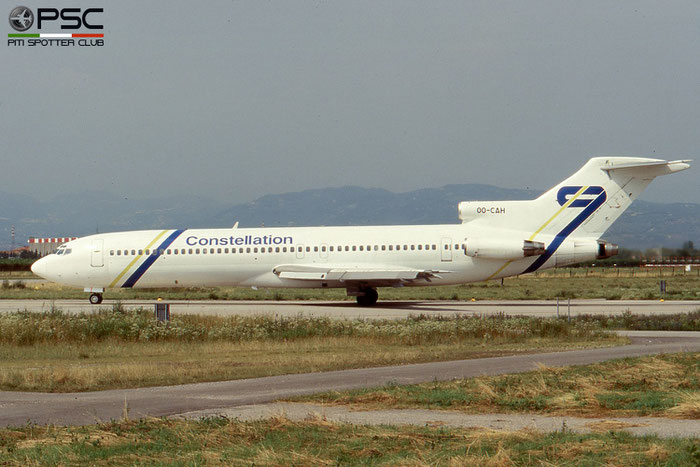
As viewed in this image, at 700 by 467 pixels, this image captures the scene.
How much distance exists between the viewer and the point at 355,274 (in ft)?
134

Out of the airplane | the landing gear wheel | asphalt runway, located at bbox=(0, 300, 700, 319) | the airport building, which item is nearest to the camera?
asphalt runway, located at bbox=(0, 300, 700, 319)

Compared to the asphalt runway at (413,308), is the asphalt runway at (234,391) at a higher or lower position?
lower

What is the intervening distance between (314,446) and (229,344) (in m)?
14.6

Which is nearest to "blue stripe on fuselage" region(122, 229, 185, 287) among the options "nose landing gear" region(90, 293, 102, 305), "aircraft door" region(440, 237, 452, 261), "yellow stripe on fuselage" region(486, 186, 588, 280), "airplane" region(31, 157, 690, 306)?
"airplane" region(31, 157, 690, 306)

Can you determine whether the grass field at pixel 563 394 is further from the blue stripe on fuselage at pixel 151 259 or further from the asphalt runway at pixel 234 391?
the blue stripe on fuselage at pixel 151 259

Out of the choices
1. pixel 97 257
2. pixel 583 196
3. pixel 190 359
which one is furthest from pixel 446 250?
pixel 190 359

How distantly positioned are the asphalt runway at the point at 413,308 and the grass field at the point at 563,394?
1799 centimetres

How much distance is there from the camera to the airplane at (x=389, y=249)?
4100 centimetres

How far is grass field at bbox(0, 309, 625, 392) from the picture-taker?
18734mm

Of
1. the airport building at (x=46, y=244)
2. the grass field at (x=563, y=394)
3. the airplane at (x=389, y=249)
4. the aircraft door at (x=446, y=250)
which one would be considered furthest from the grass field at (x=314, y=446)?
the airport building at (x=46, y=244)

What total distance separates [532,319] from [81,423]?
18339 mm

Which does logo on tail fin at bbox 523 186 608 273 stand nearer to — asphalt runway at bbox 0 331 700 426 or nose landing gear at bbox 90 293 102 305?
asphalt runway at bbox 0 331 700 426

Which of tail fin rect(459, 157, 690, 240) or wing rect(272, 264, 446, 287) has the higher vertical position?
tail fin rect(459, 157, 690, 240)

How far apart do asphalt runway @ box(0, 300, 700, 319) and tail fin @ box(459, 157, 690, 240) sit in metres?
3.61
